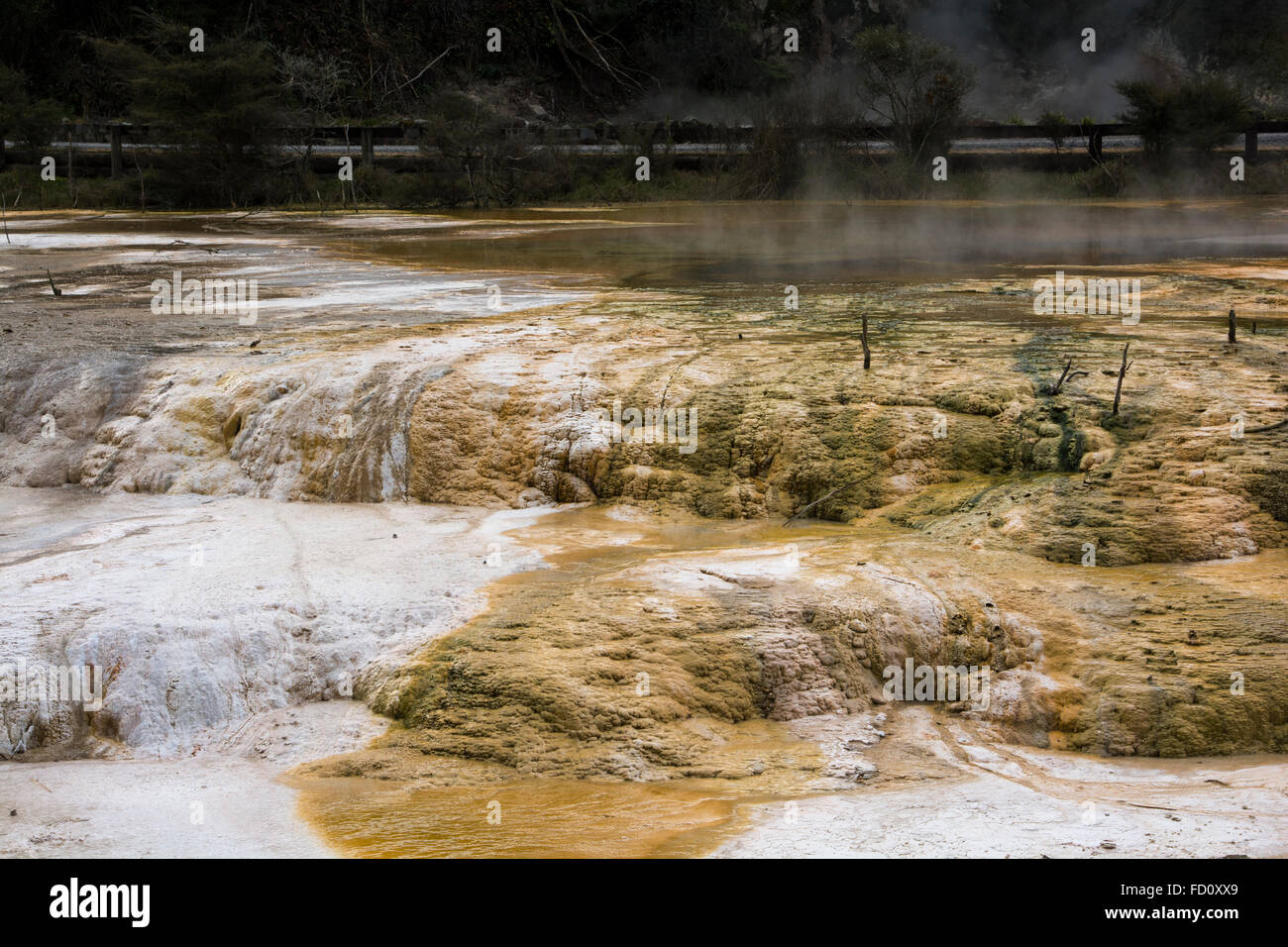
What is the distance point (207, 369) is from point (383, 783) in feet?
12.8

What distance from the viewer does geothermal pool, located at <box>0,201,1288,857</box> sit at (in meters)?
3.79

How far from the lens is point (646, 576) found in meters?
4.98

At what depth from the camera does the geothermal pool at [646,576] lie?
12.5 ft

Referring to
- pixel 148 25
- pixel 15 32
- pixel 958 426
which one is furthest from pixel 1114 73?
pixel 958 426
